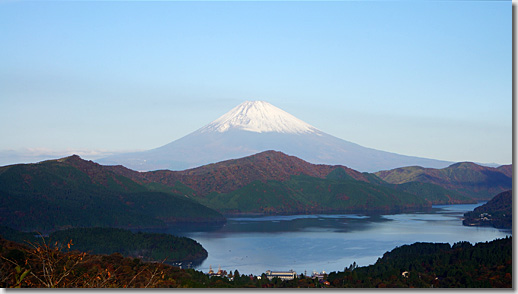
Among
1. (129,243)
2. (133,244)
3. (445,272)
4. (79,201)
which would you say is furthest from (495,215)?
(445,272)

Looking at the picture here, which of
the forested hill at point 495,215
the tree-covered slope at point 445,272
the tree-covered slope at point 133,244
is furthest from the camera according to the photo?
the forested hill at point 495,215

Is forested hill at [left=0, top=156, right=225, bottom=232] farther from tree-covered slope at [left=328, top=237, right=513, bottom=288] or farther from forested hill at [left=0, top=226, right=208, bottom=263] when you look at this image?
tree-covered slope at [left=328, top=237, right=513, bottom=288]

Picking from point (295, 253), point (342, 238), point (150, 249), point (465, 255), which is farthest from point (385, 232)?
point (465, 255)

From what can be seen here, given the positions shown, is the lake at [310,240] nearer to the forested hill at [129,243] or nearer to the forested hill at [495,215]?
the forested hill at [129,243]

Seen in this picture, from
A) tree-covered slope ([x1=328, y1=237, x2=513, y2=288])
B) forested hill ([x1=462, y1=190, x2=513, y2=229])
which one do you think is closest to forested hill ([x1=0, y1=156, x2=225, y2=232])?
forested hill ([x1=462, y1=190, x2=513, y2=229])

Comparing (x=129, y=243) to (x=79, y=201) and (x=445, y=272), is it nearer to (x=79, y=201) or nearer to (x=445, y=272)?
(x=445, y=272)

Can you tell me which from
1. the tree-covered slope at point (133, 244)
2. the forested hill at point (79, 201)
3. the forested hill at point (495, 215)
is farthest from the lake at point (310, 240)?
the forested hill at point (79, 201)
